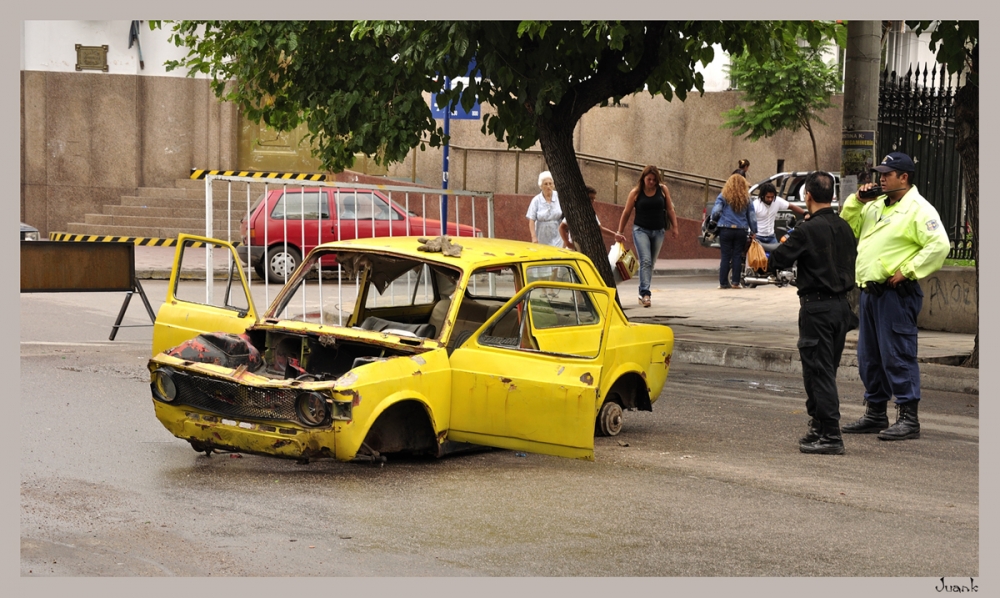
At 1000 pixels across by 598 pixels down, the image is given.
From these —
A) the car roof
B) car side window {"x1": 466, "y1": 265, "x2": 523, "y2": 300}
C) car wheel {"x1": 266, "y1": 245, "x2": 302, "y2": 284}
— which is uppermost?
the car roof

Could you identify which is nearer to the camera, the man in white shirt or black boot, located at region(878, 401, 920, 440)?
black boot, located at region(878, 401, 920, 440)

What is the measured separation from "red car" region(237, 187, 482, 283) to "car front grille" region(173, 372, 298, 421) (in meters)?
9.06

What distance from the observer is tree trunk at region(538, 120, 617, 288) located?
1363 centimetres

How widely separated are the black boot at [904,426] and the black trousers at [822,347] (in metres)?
0.76

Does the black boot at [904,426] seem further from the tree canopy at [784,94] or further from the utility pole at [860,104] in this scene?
the tree canopy at [784,94]


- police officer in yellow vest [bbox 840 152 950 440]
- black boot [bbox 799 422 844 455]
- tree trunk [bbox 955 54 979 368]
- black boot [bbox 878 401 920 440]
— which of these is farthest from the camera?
tree trunk [bbox 955 54 979 368]

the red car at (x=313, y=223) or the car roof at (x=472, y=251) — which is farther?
the red car at (x=313, y=223)

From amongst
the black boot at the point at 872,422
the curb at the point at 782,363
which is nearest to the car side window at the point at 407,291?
the black boot at the point at 872,422

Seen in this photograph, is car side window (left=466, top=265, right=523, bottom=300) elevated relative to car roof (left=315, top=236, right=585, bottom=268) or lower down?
lower down

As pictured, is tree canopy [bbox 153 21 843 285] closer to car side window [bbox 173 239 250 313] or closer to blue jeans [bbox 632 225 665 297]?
blue jeans [bbox 632 225 665 297]

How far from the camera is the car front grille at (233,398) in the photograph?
6.64 metres

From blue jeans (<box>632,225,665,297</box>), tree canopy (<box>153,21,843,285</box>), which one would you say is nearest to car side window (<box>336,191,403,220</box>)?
tree canopy (<box>153,21,843,285</box>)

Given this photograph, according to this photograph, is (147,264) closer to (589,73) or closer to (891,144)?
(589,73)

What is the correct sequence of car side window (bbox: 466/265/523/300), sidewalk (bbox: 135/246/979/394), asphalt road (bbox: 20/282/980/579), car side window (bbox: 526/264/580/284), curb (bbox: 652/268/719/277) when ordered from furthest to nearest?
curb (bbox: 652/268/719/277) < sidewalk (bbox: 135/246/979/394) < car side window (bbox: 526/264/580/284) < car side window (bbox: 466/265/523/300) < asphalt road (bbox: 20/282/980/579)
